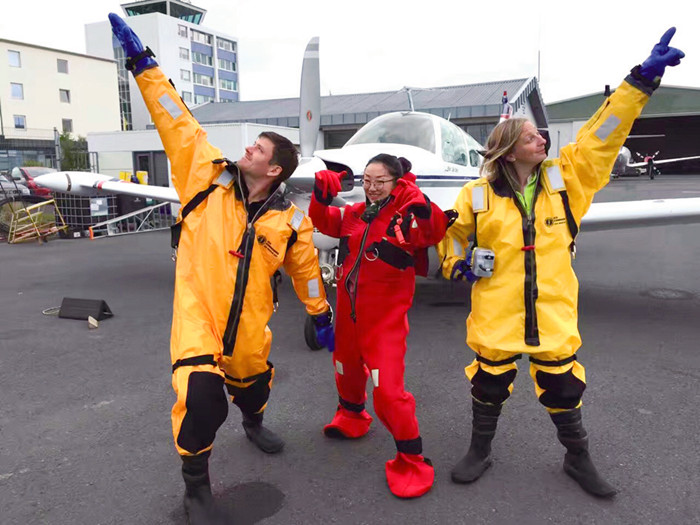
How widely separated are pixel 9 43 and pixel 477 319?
5772cm

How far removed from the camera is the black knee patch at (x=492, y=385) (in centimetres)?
290

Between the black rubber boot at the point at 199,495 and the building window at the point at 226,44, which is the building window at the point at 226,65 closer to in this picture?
the building window at the point at 226,44

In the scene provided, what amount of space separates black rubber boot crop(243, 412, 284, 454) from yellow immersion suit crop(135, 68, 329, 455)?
530 millimetres

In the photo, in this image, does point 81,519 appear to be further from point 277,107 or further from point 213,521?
point 277,107

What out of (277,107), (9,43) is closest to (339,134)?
(277,107)

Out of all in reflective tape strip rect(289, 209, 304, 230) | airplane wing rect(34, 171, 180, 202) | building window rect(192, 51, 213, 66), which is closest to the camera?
reflective tape strip rect(289, 209, 304, 230)

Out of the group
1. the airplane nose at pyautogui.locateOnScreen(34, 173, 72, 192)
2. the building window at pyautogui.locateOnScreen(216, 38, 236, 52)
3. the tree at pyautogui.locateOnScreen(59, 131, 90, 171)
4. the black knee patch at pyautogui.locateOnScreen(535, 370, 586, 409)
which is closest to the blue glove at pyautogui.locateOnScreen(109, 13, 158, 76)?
the black knee patch at pyautogui.locateOnScreen(535, 370, 586, 409)

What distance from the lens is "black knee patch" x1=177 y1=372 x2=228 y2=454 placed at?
2.44 meters

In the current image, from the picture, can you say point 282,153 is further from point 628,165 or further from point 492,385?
point 628,165

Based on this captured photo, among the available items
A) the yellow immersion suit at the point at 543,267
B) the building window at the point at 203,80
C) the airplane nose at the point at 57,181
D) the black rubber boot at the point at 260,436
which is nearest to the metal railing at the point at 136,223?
the airplane nose at the point at 57,181

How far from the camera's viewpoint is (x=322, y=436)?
141 inches

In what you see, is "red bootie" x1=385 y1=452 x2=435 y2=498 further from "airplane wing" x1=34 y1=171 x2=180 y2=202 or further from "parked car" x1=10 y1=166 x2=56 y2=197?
"parked car" x1=10 y1=166 x2=56 y2=197

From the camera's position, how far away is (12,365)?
16.3ft

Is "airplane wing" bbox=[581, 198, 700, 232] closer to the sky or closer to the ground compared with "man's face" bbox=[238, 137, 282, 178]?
closer to the ground
